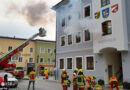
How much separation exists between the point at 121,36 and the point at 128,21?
165 cm

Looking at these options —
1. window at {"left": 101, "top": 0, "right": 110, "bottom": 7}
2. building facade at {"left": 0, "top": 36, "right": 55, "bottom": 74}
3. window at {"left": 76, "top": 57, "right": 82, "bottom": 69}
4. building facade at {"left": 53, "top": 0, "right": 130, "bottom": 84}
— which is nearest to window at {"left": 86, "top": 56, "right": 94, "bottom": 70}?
building facade at {"left": 53, "top": 0, "right": 130, "bottom": 84}

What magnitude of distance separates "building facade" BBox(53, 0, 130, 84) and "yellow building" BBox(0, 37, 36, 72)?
21102 mm

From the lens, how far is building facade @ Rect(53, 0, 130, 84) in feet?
50.6

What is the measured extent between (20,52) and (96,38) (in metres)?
27.7

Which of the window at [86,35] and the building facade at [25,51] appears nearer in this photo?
the window at [86,35]

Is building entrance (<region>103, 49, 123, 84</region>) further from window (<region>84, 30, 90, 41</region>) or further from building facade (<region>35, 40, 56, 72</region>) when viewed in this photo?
building facade (<region>35, 40, 56, 72</region>)

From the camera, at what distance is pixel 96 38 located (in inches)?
699

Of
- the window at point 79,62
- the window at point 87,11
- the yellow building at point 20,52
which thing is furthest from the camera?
the yellow building at point 20,52

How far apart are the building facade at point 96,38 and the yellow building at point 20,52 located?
21.1 meters

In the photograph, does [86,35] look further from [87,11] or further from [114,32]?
[114,32]

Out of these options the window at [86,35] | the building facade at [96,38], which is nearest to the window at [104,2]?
the building facade at [96,38]

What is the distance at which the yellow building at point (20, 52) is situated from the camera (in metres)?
41.2

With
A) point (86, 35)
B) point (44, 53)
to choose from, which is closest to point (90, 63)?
point (86, 35)

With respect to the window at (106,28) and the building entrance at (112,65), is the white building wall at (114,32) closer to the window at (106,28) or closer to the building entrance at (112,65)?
the window at (106,28)
